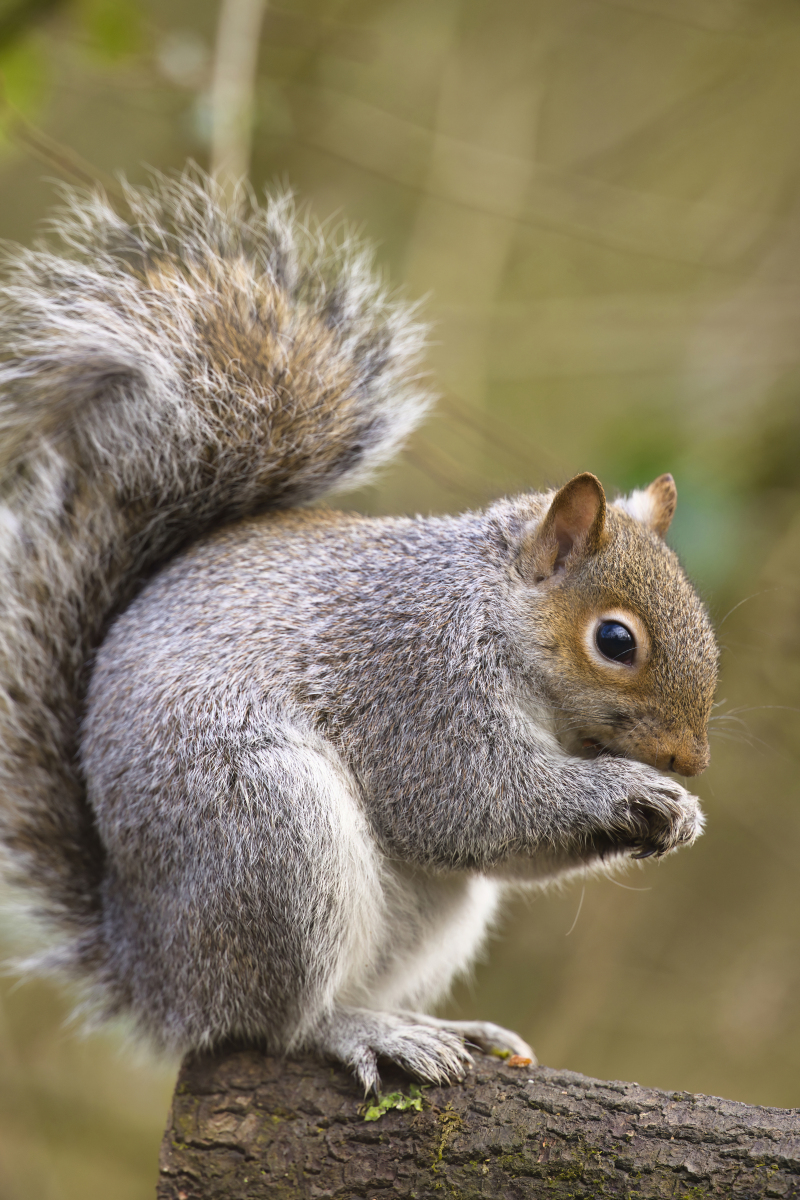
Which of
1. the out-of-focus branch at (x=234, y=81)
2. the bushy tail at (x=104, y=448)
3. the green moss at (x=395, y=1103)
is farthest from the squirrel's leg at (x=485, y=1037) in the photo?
the out-of-focus branch at (x=234, y=81)

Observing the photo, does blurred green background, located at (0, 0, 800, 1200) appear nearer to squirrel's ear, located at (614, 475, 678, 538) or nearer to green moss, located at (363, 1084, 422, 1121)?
squirrel's ear, located at (614, 475, 678, 538)

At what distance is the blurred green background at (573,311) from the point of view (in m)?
3.57

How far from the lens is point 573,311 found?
4629 mm

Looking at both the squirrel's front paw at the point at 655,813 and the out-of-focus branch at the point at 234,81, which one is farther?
the out-of-focus branch at the point at 234,81

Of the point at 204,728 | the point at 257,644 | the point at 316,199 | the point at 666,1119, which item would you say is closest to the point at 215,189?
the point at 257,644

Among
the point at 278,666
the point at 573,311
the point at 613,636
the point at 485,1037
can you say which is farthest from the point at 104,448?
the point at 573,311

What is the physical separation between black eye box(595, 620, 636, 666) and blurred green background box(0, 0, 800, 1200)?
3.22ft

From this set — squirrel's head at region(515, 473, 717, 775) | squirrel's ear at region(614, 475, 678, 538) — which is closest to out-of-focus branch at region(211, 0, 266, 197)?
squirrel's ear at region(614, 475, 678, 538)

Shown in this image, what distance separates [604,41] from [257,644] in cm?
438

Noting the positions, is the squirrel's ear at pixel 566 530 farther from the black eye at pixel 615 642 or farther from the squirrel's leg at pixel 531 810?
the squirrel's leg at pixel 531 810

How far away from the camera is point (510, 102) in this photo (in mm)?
4852

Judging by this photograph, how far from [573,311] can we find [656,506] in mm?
2354

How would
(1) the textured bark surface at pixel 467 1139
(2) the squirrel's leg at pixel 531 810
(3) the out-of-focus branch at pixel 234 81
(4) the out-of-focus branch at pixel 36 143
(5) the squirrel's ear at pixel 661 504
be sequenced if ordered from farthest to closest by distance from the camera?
(3) the out-of-focus branch at pixel 234 81 → (4) the out-of-focus branch at pixel 36 143 → (5) the squirrel's ear at pixel 661 504 → (2) the squirrel's leg at pixel 531 810 → (1) the textured bark surface at pixel 467 1139

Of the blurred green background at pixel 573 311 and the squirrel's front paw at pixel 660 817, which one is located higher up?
the blurred green background at pixel 573 311
